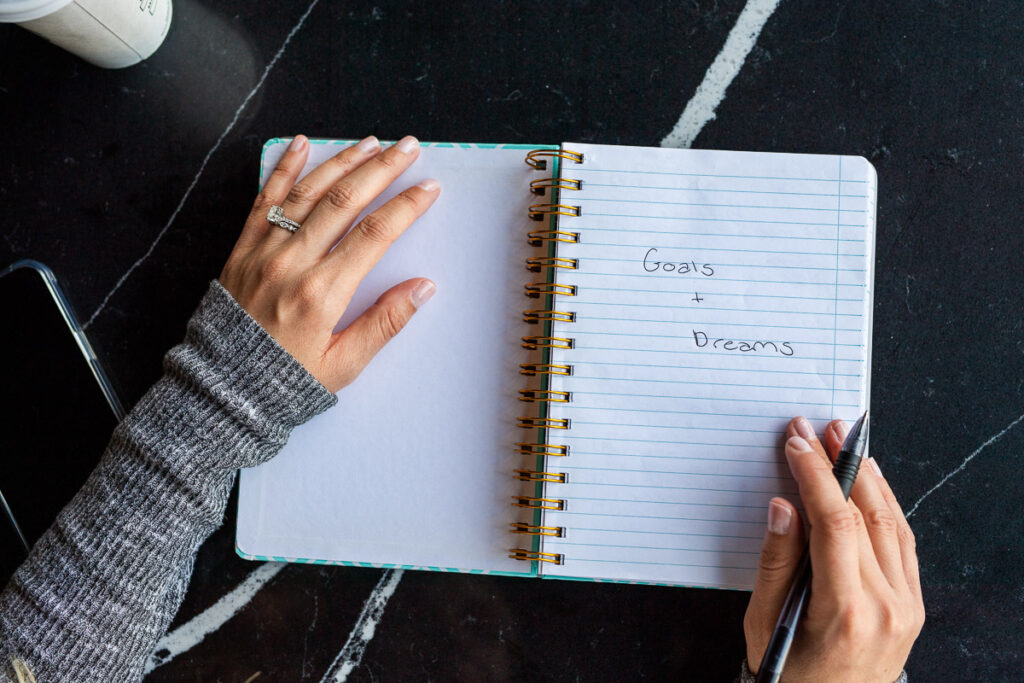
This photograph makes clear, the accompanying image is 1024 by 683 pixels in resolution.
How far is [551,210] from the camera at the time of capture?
0.66 meters

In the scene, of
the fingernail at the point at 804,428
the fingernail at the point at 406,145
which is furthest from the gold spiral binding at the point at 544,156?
the fingernail at the point at 804,428

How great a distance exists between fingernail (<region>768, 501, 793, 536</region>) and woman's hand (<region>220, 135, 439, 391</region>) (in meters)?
0.37

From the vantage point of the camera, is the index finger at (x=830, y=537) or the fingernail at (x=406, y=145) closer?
the index finger at (x=830, y=537)

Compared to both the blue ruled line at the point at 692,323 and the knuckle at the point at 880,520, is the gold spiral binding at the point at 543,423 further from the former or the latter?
the knuckle at the point at 880,520

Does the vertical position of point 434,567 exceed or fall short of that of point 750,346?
it falls short

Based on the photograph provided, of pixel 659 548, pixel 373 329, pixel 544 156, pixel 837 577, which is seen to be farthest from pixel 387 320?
pixel 837 577

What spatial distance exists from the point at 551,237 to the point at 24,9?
48cm

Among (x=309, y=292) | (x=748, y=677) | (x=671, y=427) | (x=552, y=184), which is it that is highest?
(x=552, y=184)

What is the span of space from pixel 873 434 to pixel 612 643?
0.34 meters

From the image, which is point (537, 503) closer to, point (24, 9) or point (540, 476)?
point (540, 476)

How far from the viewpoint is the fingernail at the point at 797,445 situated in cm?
60

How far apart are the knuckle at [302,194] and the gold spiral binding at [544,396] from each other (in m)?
0.28

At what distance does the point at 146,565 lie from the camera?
0.62 meters

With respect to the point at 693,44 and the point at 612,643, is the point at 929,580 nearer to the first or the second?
the point at 612,643
